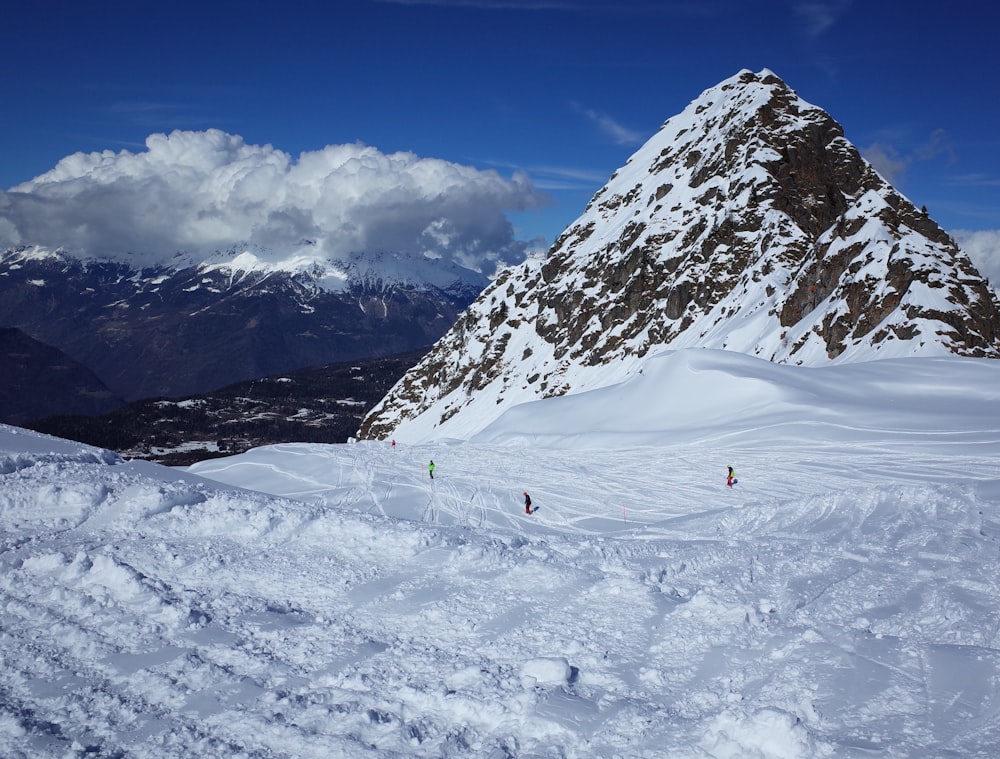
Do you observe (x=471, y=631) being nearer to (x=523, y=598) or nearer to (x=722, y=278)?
(x=523, y=598)

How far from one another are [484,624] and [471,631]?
0.29 m

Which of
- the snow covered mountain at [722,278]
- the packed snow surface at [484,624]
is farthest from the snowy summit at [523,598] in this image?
the snow covered mountain at [722,278]

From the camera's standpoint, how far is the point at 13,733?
7527 millimetres

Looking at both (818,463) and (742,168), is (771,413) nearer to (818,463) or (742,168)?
(818,463)

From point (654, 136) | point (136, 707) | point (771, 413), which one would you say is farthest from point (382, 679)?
point (654, 136)

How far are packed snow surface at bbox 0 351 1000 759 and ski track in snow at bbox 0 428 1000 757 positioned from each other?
0.14 feet

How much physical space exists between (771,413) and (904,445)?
747 cm

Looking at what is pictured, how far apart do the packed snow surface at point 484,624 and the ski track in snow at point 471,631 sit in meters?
0.04

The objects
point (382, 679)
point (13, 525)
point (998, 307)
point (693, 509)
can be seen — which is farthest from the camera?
point (998, 307)

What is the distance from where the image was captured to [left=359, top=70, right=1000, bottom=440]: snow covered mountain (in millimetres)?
53594

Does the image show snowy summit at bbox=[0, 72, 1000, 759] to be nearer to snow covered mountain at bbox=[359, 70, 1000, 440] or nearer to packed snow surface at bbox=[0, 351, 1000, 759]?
packed snow surface at bbox=[0, 351, 1000, 759]

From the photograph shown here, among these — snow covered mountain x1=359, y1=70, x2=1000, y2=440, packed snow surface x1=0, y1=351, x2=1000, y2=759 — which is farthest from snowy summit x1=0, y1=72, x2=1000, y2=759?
snow covered mountain x1=359, y1=70, x2=1000, y2=440

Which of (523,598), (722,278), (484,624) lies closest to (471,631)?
(484,624)

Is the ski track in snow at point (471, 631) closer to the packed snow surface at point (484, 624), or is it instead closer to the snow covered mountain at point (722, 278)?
the packed snow surface at point (484, 624)
